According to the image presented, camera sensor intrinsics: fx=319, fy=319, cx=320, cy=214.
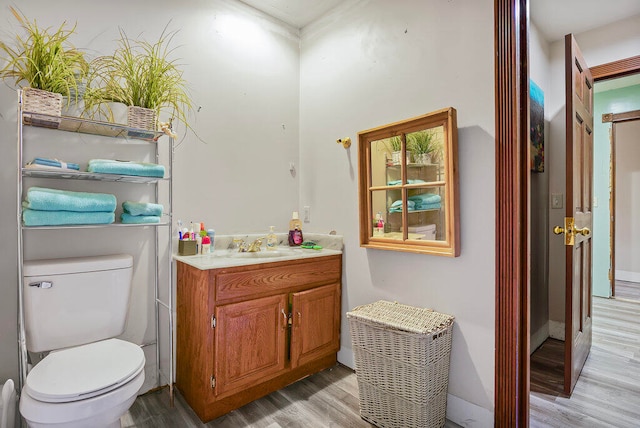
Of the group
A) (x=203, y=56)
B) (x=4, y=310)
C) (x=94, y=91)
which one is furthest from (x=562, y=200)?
(x=4, y=310)

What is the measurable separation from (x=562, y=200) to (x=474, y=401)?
1.90 m

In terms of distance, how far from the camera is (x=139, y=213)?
1.64 m

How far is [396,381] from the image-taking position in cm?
156

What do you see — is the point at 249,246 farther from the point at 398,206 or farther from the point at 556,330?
the point at 556,330

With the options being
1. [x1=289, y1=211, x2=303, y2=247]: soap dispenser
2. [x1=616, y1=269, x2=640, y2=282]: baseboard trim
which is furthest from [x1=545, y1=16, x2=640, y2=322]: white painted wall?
[x1=616, y1=269, x2=640, y2=282]: baseboard trim

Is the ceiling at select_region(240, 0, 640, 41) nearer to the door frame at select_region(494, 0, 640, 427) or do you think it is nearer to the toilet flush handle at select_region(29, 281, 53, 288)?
the door frame at select_region(494, 0, 640, 427)

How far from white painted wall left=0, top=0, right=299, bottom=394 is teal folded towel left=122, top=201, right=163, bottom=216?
224 mm

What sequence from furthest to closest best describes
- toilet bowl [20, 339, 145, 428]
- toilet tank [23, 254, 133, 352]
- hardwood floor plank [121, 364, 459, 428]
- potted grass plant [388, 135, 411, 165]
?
potted grass plant [388, 135, 411, 165] < hardwood floor plank [121, 364, 459, 428] < toilet tank [23, 254, 133, 352] < toilet bowl [20, 339, 145, 428]

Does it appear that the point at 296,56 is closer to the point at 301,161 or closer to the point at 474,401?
the point at 301,161

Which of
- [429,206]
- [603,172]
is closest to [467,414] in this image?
[429,206]

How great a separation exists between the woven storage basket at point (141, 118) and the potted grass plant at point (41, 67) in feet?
0.76

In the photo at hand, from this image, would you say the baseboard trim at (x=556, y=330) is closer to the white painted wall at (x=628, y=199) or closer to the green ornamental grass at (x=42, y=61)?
the white painted wall at (x=628, y=199)

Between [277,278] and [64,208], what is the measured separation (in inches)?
41.9

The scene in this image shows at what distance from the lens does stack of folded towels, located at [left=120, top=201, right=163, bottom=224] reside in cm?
163
